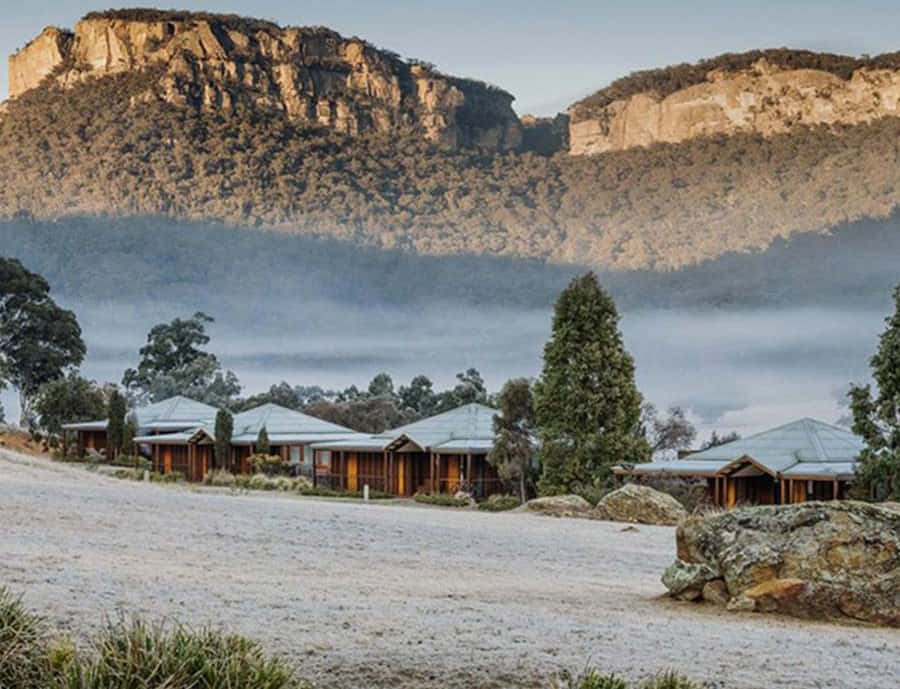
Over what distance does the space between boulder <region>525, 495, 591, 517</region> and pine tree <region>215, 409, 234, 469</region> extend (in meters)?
24.3

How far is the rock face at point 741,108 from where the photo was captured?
344 feet

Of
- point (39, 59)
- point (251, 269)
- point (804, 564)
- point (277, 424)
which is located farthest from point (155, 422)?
point (39, 59)

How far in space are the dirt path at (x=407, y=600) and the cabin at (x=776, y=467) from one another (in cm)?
1851

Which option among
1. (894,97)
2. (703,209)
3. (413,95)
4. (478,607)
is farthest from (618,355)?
(413,95)

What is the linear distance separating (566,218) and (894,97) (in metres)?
30.2

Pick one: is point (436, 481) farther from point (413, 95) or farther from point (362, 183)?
point (413, 95)

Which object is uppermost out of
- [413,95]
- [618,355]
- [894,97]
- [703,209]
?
[413,95]

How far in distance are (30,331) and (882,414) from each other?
67.1 metres

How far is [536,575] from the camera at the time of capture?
16375 mm

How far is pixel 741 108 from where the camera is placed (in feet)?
371

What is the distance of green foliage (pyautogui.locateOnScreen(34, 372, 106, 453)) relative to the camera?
71938 mm

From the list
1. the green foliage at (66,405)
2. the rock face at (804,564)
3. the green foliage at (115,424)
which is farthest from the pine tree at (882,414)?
the green foliage at (66,405)

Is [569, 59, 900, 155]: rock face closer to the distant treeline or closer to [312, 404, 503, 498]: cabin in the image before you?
the distant treeline

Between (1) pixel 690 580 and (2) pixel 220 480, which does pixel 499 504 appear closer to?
(2) pixel 220 480
